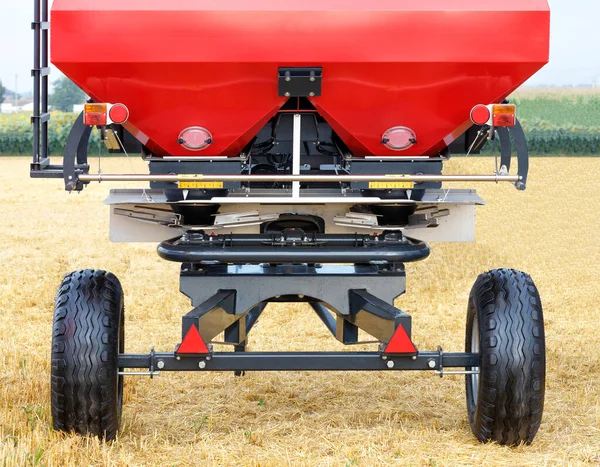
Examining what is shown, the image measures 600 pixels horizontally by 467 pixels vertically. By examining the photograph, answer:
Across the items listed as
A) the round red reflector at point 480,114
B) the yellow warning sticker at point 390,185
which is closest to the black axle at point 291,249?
the yellow warning sticker at point 390,185

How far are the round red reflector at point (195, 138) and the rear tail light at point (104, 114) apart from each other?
1.16 ft

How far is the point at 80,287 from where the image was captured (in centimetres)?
534

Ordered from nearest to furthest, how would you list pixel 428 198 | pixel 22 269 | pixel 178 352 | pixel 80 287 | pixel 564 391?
pixel 178 352
pixel 80 287
pixel 428 198
pixel 564 391
pixel 22 269

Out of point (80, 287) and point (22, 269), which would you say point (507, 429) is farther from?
point (22, 269)

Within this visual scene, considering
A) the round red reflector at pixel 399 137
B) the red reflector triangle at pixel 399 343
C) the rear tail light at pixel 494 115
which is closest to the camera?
the red reflector triangle at pixel 399 343

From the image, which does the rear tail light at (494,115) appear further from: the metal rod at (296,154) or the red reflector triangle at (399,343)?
the red reflector triangle at (399,343)

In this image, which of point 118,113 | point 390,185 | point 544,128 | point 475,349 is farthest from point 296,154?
point 544,128

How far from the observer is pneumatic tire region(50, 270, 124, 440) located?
507cm

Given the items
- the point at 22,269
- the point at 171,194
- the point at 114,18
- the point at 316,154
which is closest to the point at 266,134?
the point at 316,154

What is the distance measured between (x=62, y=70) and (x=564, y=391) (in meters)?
3.74

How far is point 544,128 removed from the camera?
3189 cm

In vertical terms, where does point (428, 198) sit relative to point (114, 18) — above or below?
below

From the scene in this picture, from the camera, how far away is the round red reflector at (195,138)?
213 inches

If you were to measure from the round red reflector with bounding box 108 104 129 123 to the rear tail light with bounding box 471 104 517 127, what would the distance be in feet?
5.83
